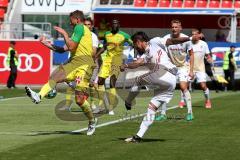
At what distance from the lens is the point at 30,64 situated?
33.4 metres

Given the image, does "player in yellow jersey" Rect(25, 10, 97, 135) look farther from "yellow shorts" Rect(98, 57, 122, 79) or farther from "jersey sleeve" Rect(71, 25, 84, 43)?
"yellow shorts" Rect(98, 57, 122, 79)

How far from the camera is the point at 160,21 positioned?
47.7 metres

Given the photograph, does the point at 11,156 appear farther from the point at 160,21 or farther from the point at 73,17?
the point at 160,21

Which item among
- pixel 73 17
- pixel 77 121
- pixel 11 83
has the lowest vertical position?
pixel 11 83

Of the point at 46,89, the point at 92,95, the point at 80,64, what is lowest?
the point at 92,95

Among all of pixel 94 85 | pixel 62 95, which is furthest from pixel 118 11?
pixel 94 85

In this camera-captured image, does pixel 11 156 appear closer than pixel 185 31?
Yes

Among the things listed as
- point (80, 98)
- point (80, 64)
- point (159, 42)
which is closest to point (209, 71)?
point (80, 64)

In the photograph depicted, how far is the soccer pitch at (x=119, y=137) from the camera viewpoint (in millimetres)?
12031

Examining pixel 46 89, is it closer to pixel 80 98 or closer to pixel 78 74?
pixel 80 98

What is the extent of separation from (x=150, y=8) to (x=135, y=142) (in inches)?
1278

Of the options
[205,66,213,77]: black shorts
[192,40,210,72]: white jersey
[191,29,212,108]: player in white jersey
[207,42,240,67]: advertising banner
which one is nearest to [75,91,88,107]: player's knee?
[191,29,212,108]: player in white jersey

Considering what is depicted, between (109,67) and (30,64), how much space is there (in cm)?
1362

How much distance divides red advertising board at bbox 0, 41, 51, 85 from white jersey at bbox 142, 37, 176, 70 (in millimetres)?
19671
